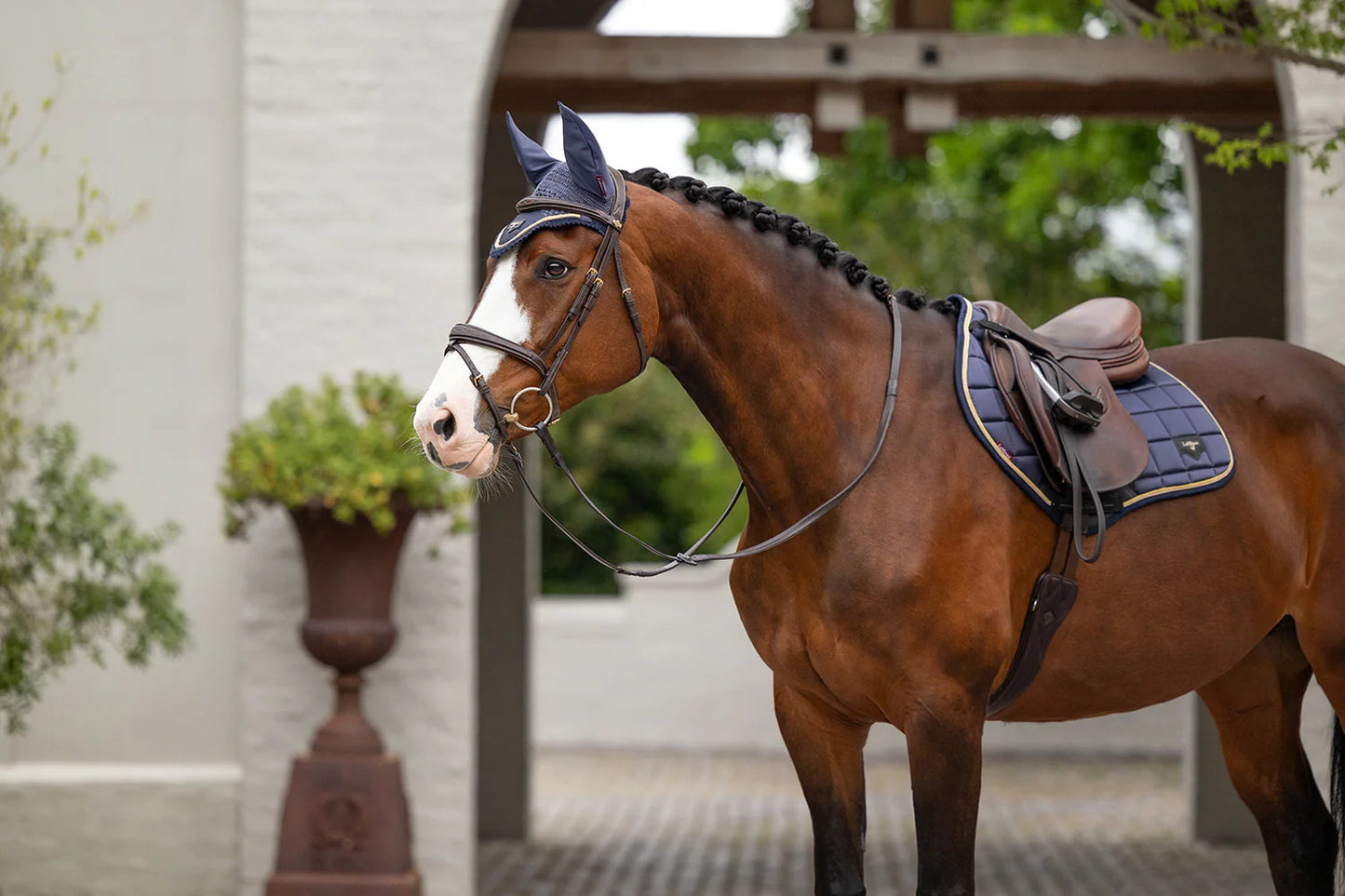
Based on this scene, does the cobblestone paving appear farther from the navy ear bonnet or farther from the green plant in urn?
the navy ear bonnet

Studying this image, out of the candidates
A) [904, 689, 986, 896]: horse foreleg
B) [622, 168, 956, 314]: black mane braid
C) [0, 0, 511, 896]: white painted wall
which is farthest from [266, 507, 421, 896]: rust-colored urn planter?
[904, 689, 986, 896]: horse foreleg

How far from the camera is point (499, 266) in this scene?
268cm

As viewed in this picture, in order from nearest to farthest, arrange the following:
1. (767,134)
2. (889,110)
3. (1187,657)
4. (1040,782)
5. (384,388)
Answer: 1. (1187,657)
2. (384,388)
3. (889,110)
4. (1040,782)
5. (767,134)

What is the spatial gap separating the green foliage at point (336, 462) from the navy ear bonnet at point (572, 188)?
2157mm

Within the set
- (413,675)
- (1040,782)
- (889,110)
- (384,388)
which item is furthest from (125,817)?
(1040,782)

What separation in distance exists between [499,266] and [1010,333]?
1.17 meters

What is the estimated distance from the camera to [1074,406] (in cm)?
302

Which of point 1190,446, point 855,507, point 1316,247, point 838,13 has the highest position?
point 838,13

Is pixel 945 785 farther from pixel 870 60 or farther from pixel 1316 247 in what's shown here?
pixel 870 60

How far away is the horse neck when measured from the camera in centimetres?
286

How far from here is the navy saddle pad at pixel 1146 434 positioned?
298 cm

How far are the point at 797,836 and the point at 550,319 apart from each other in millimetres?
5456

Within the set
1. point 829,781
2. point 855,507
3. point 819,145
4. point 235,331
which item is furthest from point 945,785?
point 819,145

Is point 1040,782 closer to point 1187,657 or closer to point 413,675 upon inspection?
point 413,675
